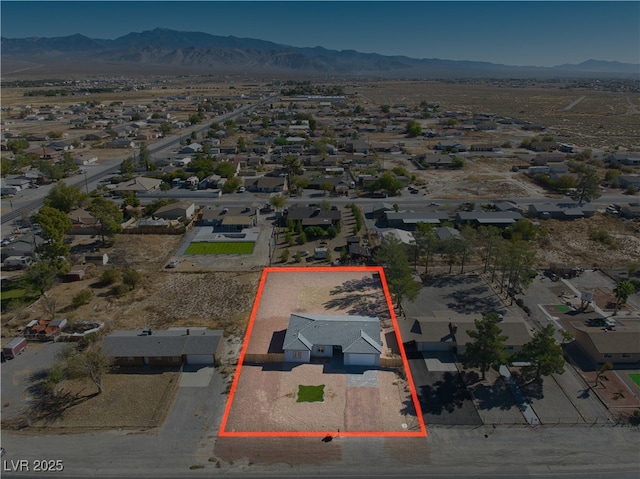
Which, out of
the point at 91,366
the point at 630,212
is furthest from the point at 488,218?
the point at 91,366

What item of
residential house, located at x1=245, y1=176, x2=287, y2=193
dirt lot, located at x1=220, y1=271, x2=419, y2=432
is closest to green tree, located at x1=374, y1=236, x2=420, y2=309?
dirt lot, located at x1=220, y1=271, x2=419, y2=432

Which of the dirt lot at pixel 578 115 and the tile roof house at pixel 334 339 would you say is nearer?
the tile roof house at pixel 334 339

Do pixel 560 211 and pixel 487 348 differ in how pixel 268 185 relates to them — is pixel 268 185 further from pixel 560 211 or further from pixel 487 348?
pixel 487 348

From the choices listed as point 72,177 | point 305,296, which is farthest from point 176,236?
point 72,177

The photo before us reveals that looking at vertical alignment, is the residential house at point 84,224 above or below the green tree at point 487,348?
below

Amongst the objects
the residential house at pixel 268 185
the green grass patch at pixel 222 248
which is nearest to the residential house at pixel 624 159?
the residential house at pixel 268 185

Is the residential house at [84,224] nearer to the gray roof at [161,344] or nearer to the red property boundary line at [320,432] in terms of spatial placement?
the red property boundary line at [320,432]
